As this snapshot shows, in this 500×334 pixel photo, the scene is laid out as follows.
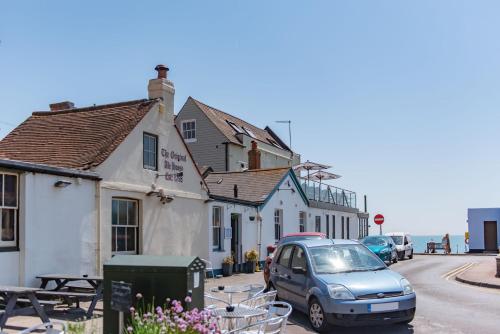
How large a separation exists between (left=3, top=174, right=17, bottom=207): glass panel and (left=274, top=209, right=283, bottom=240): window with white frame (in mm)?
16201

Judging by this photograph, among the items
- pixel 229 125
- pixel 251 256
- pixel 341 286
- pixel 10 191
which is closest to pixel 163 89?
pixel 10 191

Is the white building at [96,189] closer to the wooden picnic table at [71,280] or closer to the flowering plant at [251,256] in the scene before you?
the wooden picnic table at [71,280]

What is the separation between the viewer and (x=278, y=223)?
90.3ft

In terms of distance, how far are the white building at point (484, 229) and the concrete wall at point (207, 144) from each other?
21.0 m

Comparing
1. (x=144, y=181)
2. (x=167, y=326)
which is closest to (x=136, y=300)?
(x=167, y=326)

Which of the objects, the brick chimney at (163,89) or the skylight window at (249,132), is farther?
the skylight window at (249,132)

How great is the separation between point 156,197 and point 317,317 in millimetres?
8451

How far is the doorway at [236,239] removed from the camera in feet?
77.0

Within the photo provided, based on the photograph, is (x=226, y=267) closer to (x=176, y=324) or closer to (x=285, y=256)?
(x=285, y=256)

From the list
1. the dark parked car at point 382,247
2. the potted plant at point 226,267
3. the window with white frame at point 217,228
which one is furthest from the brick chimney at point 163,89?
the dark parked car at point 382,247

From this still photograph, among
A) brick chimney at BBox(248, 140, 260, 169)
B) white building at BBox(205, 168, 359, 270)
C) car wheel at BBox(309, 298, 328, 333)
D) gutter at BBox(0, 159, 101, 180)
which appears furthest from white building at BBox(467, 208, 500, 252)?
car wheel at BBox(309, 298, 328, 333)

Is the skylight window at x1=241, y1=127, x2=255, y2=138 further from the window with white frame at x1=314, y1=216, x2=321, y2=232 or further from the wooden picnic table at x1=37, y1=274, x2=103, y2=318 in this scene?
the wooden picnic table at x1=37, y1=274, x2=103, y2=318

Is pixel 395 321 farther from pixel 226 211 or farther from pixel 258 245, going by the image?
pixel 258 245

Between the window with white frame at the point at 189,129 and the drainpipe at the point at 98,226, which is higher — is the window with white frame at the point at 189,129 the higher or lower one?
the higher one
